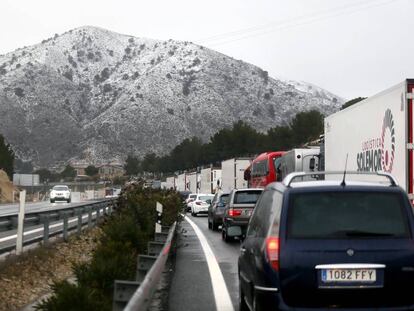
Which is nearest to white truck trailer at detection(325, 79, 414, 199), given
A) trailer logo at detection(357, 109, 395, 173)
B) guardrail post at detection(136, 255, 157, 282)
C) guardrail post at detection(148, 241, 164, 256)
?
trailer logo at detection(357, 109, 395, 173)

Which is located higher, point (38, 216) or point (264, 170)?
point (264, 170)

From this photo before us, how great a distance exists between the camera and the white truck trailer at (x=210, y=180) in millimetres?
59500

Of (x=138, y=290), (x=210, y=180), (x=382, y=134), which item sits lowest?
(x=138, y=290)

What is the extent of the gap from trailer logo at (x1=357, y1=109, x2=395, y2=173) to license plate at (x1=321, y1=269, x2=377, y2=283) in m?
6.58

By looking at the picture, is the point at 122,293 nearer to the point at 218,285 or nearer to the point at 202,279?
the point at 218,285

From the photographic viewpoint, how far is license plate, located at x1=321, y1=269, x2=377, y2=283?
623 centimetres

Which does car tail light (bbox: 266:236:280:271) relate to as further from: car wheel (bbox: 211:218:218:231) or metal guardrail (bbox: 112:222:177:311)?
car wheel (bbox: 211:218:218:231)

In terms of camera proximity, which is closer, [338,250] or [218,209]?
[338,250]

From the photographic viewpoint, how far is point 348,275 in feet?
20.5

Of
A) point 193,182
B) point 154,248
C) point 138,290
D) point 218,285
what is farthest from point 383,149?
point 193,182

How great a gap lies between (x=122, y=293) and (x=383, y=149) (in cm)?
793

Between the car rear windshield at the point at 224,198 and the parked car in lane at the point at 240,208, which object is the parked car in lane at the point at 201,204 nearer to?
the car rear windshield at the point at 224,198

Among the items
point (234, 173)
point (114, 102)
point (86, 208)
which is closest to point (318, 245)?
point (86, 208)

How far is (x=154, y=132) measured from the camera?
7052 inches
